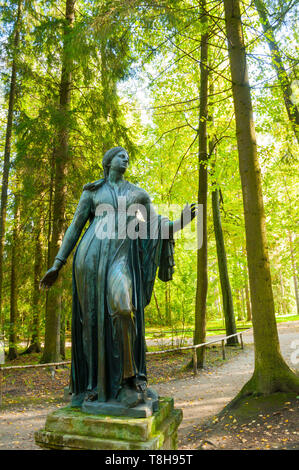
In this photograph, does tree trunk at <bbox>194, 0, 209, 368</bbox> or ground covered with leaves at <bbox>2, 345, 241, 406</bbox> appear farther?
tree trunk at <bbox>194, 0, 209, 368</bbox>

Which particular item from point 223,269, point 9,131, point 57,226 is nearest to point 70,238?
point 57,226

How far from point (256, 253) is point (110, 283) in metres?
4.02

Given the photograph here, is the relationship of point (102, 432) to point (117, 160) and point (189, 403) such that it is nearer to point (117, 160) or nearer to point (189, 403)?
point (117, 160)

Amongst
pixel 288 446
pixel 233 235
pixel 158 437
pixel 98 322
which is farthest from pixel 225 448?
pixel 233 235

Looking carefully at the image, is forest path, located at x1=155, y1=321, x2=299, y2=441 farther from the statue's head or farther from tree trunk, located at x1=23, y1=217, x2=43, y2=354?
tree trunk, located at x1=23, y1=217, x2=43, y2=354

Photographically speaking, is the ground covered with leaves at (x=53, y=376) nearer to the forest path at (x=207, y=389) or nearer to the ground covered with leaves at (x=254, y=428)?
the forest path at (x=207, y=389)

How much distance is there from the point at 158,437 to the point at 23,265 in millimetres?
11946

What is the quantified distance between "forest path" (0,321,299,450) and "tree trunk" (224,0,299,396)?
1036 millimetres

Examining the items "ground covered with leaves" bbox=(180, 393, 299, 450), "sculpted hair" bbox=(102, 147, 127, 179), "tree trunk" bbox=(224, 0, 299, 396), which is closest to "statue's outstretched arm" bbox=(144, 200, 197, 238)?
"sculpted hair" bbox=(102, 147, 127, 179)

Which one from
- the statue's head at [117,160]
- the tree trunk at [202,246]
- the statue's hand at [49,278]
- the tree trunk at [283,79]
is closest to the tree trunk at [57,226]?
the tree trunk at [202,246]

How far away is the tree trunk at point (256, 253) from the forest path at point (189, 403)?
1.04m

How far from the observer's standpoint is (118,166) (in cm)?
313

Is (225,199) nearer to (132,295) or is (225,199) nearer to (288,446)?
(288,446)

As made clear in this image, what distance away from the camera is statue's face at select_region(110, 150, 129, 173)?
3.13 m
